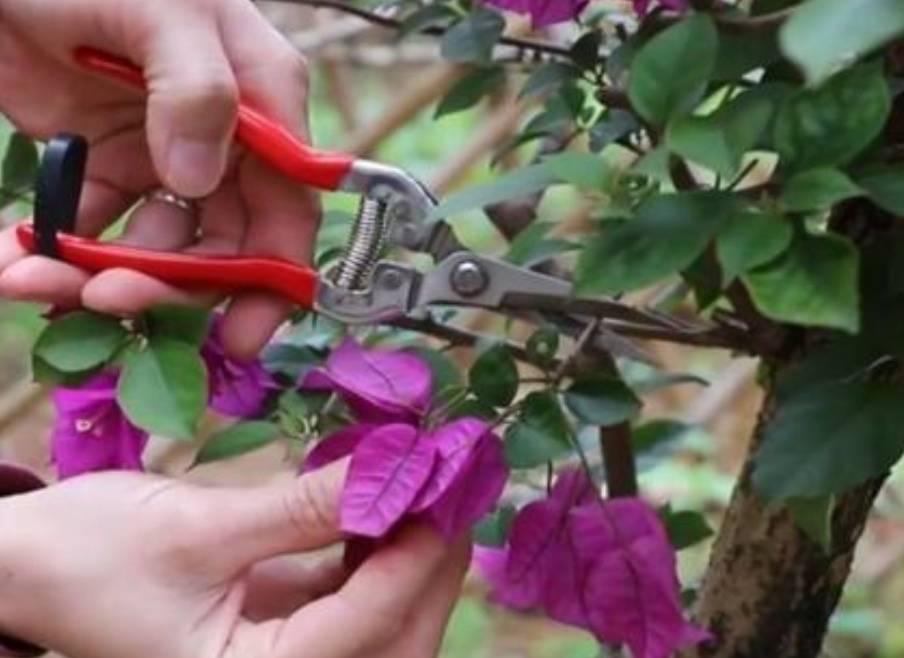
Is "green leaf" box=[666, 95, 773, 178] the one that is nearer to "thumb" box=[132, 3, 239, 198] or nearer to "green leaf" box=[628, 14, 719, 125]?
"green leaf" box=[628, 14, 719, 125]

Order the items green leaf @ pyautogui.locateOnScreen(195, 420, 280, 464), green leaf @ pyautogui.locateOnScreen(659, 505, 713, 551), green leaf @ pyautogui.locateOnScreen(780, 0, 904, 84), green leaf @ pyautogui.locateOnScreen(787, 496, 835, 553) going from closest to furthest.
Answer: green leaf @ pyautogui.locateOnScreen(780, 0, 904, 84) → green leaf @ pyautogui.locateOnScreen(787, 496, 835, 553) → green leaf @ pyautogui.locateOnScreen(195, 420, 280, 464) → green leaf @ pyautogui.locateOnScreen(659, 505, 713, 551)

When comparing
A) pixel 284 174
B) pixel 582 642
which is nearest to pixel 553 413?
pixel 284 174

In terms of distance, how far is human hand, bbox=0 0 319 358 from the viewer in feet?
2.07

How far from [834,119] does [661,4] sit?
0.15 metres

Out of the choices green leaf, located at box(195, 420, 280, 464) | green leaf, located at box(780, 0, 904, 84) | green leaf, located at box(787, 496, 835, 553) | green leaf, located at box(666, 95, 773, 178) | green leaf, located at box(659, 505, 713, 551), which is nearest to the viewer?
green leaf, located at box(780, 0, 904, 84)

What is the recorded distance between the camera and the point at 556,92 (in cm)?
76

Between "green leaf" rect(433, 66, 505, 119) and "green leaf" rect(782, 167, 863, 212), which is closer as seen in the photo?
"green leaf" rect(782, 167, 863, 212)

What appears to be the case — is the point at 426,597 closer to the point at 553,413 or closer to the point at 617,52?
the point at 553,413

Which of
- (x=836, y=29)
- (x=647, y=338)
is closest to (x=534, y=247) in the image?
(x=647, y=338)

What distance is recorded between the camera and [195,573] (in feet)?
2.02

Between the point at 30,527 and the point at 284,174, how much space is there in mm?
149

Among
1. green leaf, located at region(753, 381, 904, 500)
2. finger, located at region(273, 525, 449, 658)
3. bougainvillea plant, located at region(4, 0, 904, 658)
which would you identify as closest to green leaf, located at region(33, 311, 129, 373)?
bougainvillea plant, located at region(4, 0, 904, 658)

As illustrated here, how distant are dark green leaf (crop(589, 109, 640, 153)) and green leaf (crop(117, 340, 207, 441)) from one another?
170 mm

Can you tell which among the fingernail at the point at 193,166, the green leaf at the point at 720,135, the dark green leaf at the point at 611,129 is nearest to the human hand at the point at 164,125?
the fingernail at the point at 193,166
